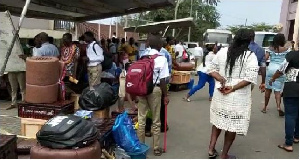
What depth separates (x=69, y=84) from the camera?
650 cm

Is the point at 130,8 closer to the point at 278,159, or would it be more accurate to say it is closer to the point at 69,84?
the point at 69,84

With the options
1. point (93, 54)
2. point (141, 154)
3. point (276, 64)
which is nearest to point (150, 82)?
point (141, 154)

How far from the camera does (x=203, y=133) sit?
556 centimetres

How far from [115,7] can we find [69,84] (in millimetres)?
3062

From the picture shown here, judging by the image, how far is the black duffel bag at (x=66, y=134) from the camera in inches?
121

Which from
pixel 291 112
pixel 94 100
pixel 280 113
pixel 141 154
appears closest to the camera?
pixel 141 154

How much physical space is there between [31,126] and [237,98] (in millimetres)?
2760

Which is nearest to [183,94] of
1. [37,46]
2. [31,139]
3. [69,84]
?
[69,84]

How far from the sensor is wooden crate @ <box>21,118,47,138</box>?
14.6 feet

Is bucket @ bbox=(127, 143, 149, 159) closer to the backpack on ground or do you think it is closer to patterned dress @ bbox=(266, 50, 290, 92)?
the backpack on ground

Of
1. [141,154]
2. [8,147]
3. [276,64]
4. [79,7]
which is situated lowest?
[141,154]

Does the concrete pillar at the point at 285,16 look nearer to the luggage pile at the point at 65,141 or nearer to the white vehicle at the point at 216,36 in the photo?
the white vehicle at the point at 216,36

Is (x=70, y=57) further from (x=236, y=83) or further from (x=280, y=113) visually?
(x=280, y=113)

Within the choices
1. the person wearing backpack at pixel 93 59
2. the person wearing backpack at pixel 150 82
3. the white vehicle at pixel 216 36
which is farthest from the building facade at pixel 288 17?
the person wearing backpack at pixel 150 82
